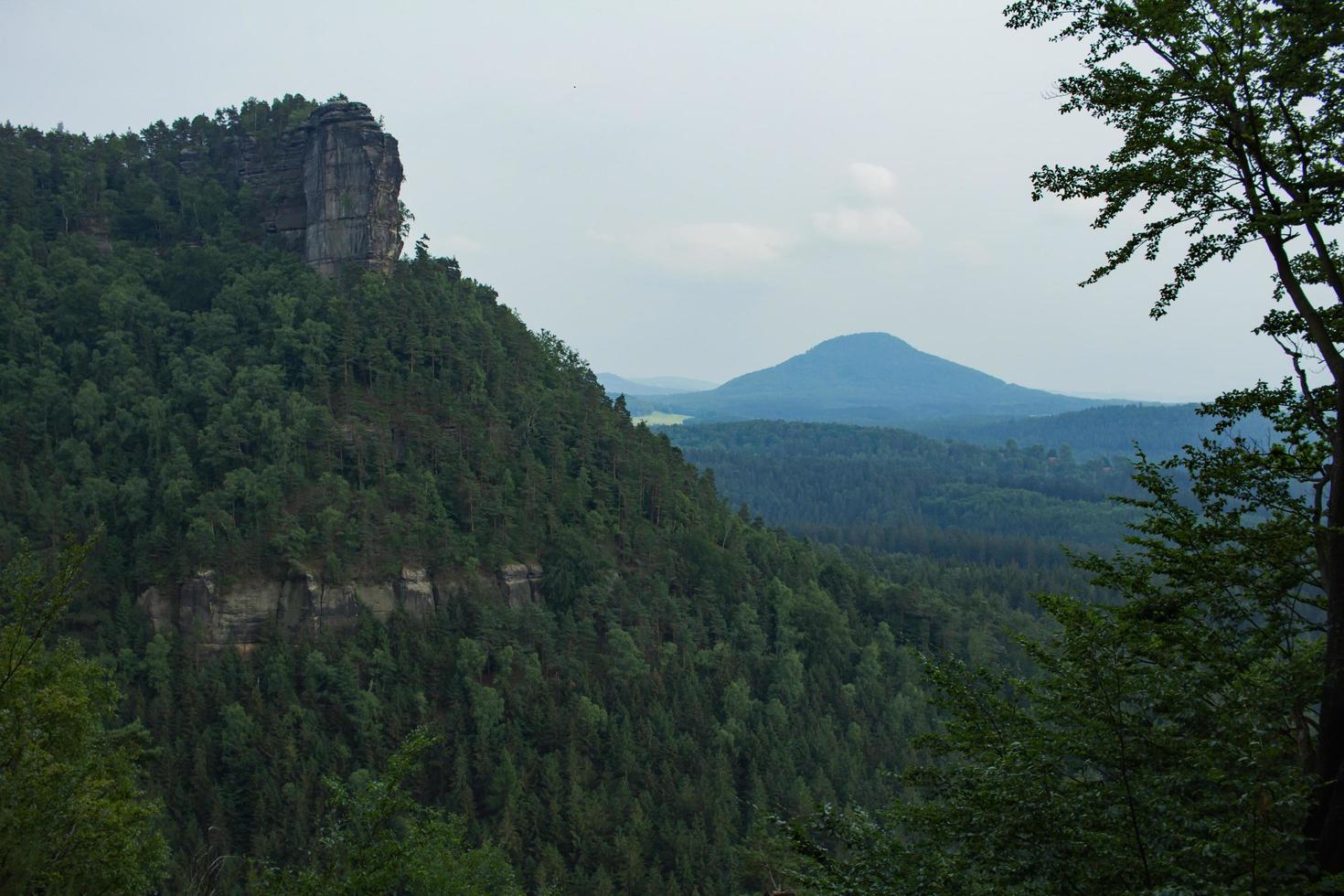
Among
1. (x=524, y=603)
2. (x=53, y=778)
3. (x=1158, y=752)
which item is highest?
(x=1158, y=752)

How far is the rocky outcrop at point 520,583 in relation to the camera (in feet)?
212

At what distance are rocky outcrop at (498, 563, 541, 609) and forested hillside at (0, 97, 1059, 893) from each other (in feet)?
3.26

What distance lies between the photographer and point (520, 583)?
214 feet

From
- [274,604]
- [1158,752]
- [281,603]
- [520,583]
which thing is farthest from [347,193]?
[1158,752]

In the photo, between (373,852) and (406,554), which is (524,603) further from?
(373,852)

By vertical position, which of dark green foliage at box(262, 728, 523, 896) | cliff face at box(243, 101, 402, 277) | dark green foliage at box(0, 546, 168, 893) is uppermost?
cliff face at box(243, 101, 402, 277)

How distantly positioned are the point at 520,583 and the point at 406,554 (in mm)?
7273

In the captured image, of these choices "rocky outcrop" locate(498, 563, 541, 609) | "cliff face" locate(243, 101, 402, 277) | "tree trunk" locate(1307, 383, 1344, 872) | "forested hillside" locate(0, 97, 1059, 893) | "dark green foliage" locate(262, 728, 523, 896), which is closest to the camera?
"tree trunk" locate(1307, 383, 1344, 872)

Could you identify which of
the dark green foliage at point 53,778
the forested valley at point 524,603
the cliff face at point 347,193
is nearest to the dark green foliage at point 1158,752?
the forested valley at point 524,603

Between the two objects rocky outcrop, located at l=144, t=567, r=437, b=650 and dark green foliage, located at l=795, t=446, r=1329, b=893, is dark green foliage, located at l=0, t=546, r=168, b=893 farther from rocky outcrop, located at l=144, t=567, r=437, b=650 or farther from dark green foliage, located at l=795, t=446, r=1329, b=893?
rocky outcrop, located at l=144, t=567, r=437, b=650

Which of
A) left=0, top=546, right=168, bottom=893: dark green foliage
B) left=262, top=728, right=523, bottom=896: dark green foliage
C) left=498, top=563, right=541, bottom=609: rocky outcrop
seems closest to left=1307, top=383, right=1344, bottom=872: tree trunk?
left=262, top=728, right=523, bottom=896: dark green foliage

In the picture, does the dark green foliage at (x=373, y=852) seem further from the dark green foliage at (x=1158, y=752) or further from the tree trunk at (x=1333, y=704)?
the tree trunk at (x=1333, y=704)

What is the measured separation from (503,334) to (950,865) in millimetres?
68730

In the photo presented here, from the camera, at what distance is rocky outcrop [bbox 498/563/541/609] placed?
64500 mm
